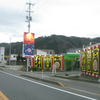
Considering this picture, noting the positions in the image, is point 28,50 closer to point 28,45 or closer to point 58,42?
point 28,45

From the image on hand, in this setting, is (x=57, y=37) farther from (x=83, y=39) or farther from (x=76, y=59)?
(x=76, y=59)

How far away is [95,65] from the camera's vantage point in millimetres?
25938

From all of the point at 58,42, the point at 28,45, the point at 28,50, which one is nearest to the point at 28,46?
the point at 28,45

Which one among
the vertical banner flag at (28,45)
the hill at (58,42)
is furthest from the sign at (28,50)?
the hill at (58,42)

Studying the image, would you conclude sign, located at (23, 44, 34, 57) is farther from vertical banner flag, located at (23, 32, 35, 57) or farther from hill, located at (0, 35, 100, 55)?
hill, located at (0, 35, 100, 55)

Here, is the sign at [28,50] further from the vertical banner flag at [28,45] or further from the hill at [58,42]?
the hill at [58,42]

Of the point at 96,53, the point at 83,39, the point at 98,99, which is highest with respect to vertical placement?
the point at 83,39

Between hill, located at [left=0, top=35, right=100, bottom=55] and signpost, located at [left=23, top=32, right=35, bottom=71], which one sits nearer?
signpost, located at [left=23, top=32, right=35, bottom=71]

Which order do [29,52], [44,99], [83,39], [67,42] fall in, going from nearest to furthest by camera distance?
[44,99] < [29,52] < [83,39] < [67,42]

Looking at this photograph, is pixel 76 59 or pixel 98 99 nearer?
pixel 98 99

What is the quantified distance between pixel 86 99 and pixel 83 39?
5547 inches

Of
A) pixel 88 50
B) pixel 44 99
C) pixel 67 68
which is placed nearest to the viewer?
pixel 44 99

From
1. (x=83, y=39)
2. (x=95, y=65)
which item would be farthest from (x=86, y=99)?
(x=83, y=39)

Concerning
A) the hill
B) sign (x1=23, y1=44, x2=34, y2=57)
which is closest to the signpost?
sign (x1=23, y1=44, x2=34, y2=57)
